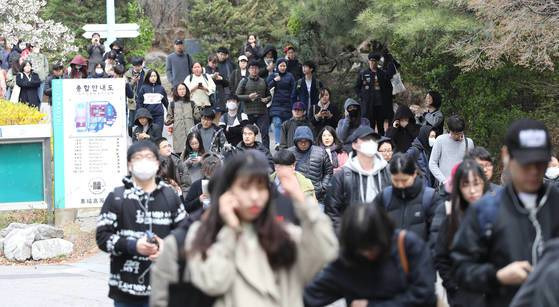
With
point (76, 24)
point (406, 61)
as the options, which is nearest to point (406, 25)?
point (406, 61)

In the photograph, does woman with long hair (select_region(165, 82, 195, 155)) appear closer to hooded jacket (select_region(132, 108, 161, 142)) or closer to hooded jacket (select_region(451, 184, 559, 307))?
hooded jacket (select_region(132, 108, 161, 142))

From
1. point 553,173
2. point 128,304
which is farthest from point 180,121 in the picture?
point 128,304

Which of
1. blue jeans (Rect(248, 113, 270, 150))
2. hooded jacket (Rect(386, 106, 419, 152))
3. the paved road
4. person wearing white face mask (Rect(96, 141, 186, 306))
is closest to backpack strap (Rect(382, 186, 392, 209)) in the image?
person wearing white face mask (Rect(96, 141, 186, 306))

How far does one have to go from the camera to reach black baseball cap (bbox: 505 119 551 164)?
533 cm

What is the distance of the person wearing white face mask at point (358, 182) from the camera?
9672mm

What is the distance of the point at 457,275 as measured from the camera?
5.63 meters

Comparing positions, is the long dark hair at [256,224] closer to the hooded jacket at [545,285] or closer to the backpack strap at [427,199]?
the hooded jacket at [545,285]

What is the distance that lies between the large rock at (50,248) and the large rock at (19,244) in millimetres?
76

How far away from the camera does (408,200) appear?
8.41m

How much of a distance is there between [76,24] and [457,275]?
3201 cm

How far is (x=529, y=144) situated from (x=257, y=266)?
4.74 ft

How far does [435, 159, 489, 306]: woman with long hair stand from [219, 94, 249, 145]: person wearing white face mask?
1089cm

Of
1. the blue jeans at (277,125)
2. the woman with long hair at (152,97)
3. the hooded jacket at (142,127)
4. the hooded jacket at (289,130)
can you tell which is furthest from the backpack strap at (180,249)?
the blue jeans at (277,125)

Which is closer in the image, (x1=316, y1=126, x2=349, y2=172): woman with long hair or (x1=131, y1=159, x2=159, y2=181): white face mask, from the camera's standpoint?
(x1=131, y1=159, x2=159, y2=181): white face mask
